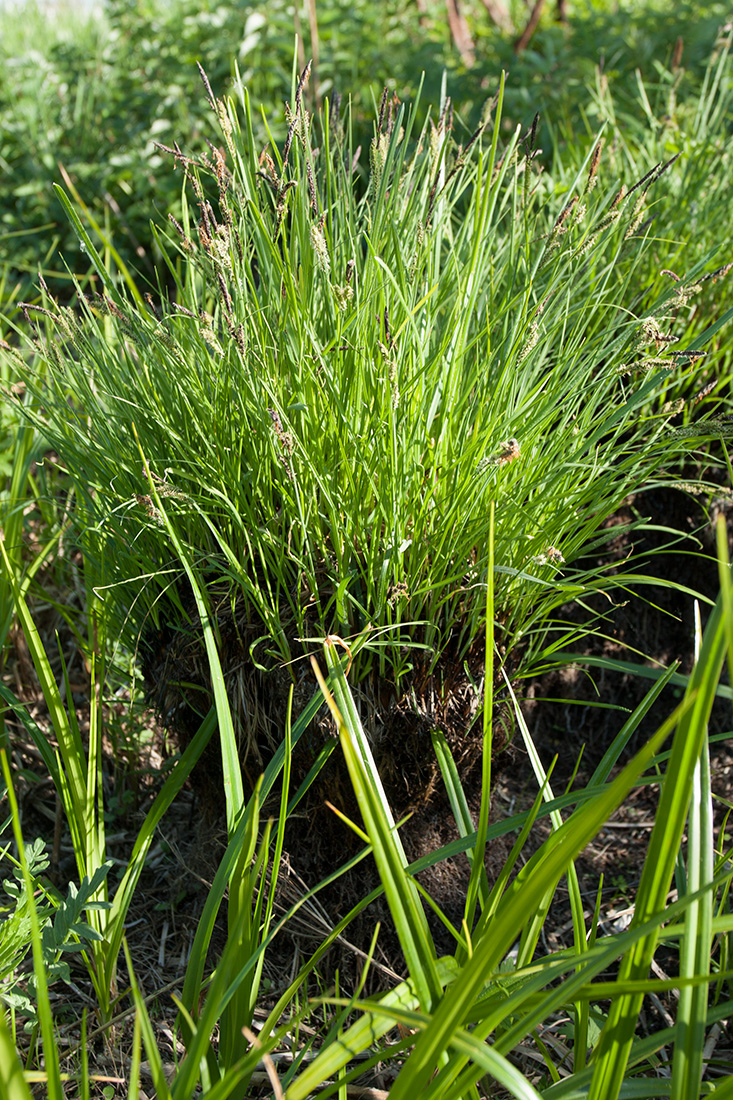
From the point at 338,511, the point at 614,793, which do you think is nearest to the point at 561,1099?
the point at 614,793

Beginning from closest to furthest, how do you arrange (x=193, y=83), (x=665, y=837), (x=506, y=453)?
1. (x=665, y=837)
2. (x=506, y=453)
3. (x=193, y=83)

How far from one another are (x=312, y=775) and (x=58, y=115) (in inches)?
151

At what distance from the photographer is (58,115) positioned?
12.6 ft

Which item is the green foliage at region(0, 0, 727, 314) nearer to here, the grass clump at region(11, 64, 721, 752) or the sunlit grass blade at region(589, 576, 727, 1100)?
the grass clump at region(11, 64, 721, 752)

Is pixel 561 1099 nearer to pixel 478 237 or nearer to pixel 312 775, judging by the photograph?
pixel 312 775

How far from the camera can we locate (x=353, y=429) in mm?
1289

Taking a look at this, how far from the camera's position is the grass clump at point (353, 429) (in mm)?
1257

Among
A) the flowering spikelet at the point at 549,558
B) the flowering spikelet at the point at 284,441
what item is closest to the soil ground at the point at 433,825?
the flowering spikelet at the point at 549,558

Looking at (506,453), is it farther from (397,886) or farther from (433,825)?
(433,825)

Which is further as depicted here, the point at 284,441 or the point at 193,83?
the point at 193,83

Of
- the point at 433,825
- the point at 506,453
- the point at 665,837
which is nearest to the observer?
the point at 665,837

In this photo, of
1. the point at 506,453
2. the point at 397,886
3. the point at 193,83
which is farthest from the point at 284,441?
the point at 193,83

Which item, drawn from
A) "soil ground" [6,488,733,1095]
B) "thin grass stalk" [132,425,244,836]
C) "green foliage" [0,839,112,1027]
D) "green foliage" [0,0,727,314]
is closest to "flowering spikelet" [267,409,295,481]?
"thin grass stalk" [132,425,244,836]

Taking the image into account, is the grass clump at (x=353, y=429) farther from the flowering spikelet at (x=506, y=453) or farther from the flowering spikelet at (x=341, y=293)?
the flowering spikelet at (x=506, y=453)
